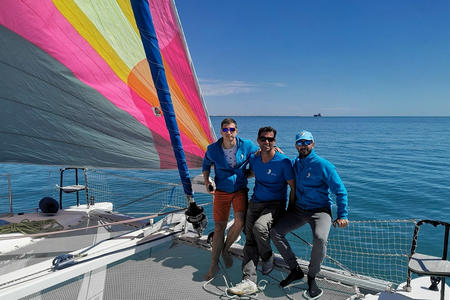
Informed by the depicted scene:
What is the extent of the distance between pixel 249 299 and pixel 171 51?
341cm

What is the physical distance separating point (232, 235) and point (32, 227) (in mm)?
3074

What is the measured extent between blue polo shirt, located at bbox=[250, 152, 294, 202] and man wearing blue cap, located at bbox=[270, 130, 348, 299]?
16 cm

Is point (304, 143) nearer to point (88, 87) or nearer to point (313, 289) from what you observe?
point (313, 289)

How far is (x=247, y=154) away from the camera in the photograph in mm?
3725

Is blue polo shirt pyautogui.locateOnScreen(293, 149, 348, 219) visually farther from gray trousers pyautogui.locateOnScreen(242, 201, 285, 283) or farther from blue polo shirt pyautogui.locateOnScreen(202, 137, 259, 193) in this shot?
blue polo shirt pyautogui.locateOnScreen(202, 137, 259, 193)

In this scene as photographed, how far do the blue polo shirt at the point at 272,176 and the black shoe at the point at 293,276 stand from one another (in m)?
0.81

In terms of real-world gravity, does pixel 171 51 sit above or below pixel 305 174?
above

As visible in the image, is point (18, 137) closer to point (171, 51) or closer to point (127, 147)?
point (127, 147)

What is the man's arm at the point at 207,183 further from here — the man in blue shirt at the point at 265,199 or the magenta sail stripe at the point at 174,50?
the magenta sail stripe at the point at 174,50

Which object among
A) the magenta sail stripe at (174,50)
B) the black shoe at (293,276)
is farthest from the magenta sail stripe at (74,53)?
the black shoe at (293,276)

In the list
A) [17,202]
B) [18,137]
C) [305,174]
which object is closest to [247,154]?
[305,174]

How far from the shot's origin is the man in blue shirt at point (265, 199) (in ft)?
11.0

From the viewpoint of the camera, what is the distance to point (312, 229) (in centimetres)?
329

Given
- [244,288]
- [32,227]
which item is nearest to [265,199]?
[244,288]
